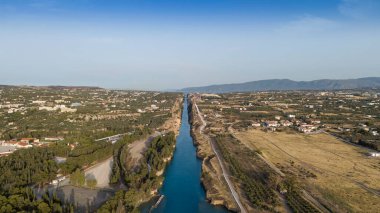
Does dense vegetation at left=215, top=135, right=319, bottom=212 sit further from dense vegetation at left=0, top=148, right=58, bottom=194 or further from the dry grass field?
dense vegetation at left=0, top=148, right=58, bottom=194

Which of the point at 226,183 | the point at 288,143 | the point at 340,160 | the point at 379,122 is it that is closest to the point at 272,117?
the point at 379,122

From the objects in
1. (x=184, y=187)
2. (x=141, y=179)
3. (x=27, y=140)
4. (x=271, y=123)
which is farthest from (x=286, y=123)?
(x=27, y=140)

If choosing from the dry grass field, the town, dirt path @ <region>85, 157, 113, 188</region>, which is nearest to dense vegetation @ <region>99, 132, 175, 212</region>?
dirt path @ <region>85, 157, 113, 188</region>

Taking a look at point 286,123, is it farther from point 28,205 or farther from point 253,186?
point 28,205

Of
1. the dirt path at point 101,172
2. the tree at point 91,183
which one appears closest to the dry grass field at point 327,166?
the dirt path at point 101,172

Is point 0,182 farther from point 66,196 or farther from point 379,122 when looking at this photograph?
point 379,122
